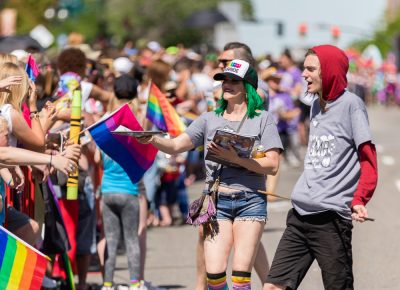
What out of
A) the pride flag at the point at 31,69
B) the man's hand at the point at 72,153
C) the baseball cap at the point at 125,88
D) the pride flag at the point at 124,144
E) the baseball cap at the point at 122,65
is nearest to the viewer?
the man's hand at the point at 72,153

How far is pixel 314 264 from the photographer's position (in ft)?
36.7

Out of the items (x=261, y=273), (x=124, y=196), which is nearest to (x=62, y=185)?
(x=124, y=196)

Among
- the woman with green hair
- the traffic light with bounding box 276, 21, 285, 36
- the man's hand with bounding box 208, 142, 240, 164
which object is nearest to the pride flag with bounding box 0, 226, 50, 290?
the woman with green hair

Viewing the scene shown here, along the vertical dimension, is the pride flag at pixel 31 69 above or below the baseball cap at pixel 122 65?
above

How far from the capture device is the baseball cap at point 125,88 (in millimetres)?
9805

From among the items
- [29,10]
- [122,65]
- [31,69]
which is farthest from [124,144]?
[29,10]

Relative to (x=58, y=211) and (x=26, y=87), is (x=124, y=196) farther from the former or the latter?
(x=26, y=87)

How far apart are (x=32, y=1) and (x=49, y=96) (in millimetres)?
54692

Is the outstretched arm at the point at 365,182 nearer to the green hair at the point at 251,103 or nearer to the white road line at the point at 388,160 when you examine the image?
the green hair at the point at 251,103

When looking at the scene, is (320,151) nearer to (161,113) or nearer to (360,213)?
(360,213)

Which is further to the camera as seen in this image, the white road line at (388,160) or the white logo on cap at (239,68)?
the white road line at (388,160)

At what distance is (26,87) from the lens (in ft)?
25.7

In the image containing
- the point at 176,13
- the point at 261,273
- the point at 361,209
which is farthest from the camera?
the point at 176,13

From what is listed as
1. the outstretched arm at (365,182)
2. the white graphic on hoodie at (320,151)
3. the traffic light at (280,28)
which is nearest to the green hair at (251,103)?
the white graphic on hoodie at (320,151)
